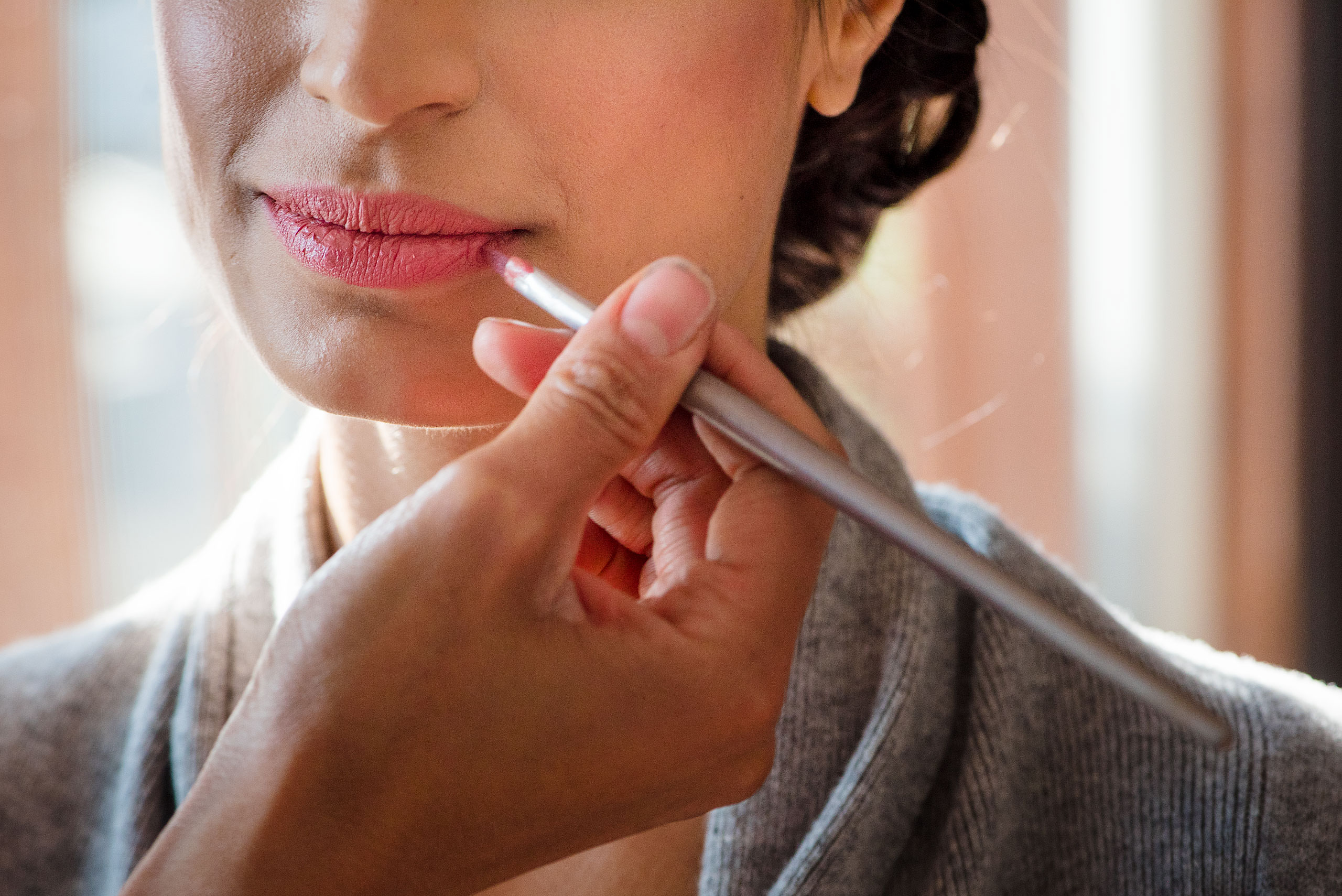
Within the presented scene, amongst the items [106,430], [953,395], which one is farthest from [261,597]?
[953,395]

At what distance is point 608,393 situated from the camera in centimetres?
36

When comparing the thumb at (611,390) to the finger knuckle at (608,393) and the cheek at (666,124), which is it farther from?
the cheek at (666,124)

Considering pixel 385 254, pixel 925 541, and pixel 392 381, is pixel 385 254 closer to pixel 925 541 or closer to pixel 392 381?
pixel 392 381

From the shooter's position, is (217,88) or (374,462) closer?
(217,88)

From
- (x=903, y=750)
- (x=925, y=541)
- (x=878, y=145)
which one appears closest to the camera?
(x=925, y=541)

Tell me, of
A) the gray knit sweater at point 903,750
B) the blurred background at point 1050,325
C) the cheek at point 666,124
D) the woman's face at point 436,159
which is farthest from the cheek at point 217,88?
the blurred background at point 1050,325

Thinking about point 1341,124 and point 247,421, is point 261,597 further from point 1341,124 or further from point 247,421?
point 1341,124

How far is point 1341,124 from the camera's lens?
1318 mm

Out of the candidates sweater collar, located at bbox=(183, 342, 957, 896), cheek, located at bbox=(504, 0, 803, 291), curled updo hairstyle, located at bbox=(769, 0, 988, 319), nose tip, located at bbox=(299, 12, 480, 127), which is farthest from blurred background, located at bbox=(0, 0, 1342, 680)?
nose tip, located at bbox=(299, 12, 480, 127)

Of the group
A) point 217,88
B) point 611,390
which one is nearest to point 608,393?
point 611,390

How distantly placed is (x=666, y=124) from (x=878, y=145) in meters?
0.28

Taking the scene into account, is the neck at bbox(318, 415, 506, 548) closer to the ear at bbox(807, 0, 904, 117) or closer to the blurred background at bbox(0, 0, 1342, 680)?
the ear at bbox(807, 0, 904, 117)

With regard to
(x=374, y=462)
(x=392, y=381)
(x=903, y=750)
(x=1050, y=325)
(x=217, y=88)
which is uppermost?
(x=217, y=88)

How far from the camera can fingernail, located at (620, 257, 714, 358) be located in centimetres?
37
